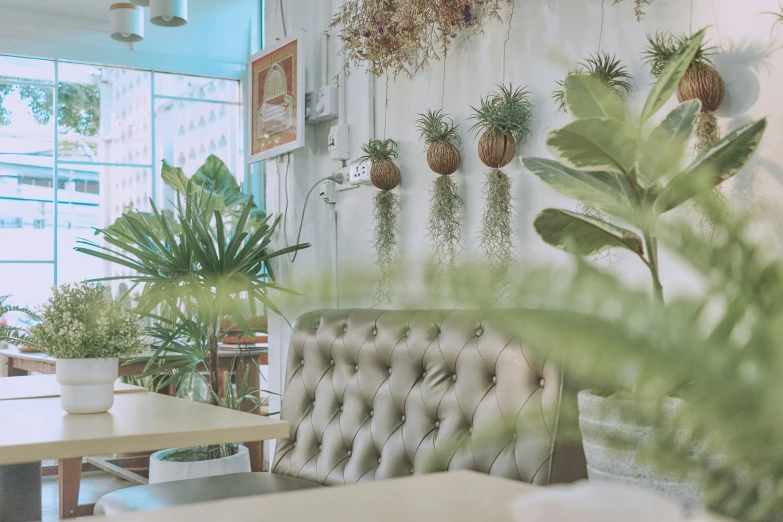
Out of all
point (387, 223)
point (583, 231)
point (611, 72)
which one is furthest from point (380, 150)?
point (583, 231)

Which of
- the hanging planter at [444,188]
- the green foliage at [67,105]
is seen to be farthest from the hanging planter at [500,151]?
the green foliage at [67,105]

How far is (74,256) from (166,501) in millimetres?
5292

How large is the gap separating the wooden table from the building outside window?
201 inches

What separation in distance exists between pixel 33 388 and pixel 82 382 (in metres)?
0.73

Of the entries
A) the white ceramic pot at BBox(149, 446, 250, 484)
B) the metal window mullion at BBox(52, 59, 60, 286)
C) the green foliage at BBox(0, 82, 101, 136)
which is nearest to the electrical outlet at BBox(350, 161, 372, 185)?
the white ceramic pot at BBox(149, 446, 250, 484)

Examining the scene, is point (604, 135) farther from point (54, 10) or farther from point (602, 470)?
point (54, 10)

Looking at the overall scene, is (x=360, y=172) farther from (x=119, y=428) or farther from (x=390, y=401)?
(x=119, y=428)

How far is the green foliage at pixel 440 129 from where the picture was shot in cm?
301

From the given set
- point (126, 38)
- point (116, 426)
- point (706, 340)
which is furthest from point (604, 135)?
point (126, 38)

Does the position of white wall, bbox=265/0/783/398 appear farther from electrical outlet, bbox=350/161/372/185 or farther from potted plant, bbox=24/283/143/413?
potted plant, bbox=24/283/143/413

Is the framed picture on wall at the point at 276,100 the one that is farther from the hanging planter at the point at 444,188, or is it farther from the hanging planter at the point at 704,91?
the hanging planter at the point at 704,91

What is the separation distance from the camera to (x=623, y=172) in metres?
0.61

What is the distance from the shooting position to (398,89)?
342cm

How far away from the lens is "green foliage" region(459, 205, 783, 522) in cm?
22
